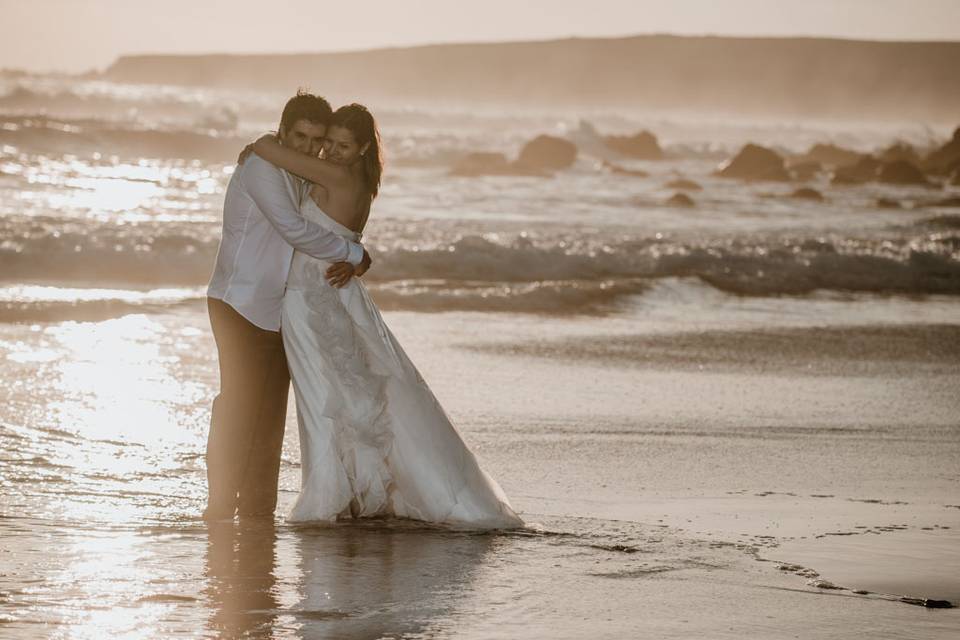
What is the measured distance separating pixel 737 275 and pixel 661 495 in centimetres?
938

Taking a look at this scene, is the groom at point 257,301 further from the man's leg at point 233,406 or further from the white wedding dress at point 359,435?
the white wedding dress at point 359,435

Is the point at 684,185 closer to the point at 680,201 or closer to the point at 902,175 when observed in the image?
the point at 680,201

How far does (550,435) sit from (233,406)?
227 cm

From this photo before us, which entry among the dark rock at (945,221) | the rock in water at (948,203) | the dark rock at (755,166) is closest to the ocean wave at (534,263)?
the dark rock at (945,221)

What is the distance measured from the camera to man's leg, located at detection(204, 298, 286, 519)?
18.5 feet

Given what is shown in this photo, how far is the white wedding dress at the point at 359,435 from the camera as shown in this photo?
5520mm

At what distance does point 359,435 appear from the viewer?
555cm

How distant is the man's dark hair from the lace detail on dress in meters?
0.58

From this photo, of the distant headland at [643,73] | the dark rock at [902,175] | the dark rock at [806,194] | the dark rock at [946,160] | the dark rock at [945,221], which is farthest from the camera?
the distant headland at [643,73]

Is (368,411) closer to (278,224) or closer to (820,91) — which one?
(278,224)

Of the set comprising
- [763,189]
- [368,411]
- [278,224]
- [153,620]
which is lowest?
[153,620]

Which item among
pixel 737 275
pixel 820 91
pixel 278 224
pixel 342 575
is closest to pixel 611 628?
pixel 342 575

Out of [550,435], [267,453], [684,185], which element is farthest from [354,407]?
[684,185]

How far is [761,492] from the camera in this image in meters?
6.37
